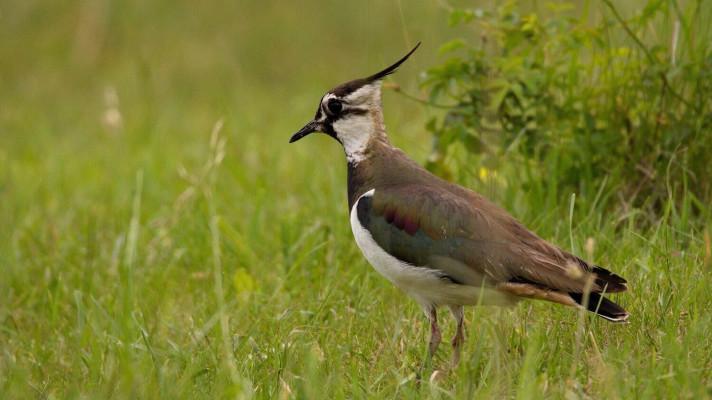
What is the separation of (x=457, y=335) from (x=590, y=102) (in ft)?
5.80

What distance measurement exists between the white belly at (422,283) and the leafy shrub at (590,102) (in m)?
1.20

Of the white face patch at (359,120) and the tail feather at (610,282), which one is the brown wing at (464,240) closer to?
the tail feather at (610,282)

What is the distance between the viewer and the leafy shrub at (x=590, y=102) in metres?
5.32

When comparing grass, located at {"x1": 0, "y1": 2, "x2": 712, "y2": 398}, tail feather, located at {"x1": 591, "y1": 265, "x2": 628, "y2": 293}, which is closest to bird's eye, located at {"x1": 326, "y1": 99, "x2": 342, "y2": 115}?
grass, located at {"x1": 0, "y1": 2, "x2": 712, "y2": 398}

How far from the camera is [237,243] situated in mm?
5883

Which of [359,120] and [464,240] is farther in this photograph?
[359,120]

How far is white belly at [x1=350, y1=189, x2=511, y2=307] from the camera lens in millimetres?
4254

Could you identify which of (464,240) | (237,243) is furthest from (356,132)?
(237,243)

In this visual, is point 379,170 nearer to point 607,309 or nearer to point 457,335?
point 457,335

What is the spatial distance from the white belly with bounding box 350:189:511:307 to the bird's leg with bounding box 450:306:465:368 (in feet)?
0.28

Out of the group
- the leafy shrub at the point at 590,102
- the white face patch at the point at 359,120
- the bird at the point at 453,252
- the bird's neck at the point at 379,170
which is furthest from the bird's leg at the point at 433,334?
the leafy shrub at the point at 590,102

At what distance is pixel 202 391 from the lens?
155 inches

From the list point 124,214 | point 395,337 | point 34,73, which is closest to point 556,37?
point 395,337

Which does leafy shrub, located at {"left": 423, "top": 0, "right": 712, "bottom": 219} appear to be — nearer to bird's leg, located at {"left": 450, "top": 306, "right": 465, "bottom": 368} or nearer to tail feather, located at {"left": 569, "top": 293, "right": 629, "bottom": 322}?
bird's leg, located at {"left": 450, "top": 306, "right": 465, "bottom": 368}
